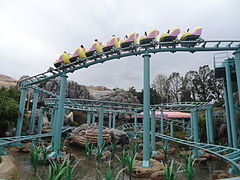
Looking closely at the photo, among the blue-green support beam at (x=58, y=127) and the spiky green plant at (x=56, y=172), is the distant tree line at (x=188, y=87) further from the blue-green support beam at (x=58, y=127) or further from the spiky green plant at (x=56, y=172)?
the spiky green plant at (x=56, y=172)

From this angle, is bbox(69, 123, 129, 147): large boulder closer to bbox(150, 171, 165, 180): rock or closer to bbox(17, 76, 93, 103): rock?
bbox(150, 171, 165, 180): rock

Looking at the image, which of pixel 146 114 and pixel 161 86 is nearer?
pixel 146 114

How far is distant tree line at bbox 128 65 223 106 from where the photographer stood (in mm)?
31625

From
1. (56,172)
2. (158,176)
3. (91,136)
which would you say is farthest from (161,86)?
(56,172)

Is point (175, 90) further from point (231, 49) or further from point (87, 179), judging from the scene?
point (87, 179)

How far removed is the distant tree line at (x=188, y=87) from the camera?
1245 inches

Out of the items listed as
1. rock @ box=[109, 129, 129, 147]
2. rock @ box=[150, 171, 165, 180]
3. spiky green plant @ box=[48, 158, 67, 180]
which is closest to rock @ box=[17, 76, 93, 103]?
rock @ box=[109, 129, 129, 147]

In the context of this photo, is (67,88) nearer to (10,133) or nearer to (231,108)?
(10,133)

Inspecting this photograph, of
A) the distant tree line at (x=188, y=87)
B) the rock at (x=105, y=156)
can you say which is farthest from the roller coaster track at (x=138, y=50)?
the distant tree line at (x=188, y=87)

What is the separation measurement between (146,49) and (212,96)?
1158 inches

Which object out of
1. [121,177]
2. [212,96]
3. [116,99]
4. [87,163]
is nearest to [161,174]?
[121,177]

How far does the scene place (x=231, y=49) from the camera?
7.26m

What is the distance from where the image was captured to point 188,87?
3338 cm

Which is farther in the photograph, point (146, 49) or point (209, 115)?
point (209, 115)
